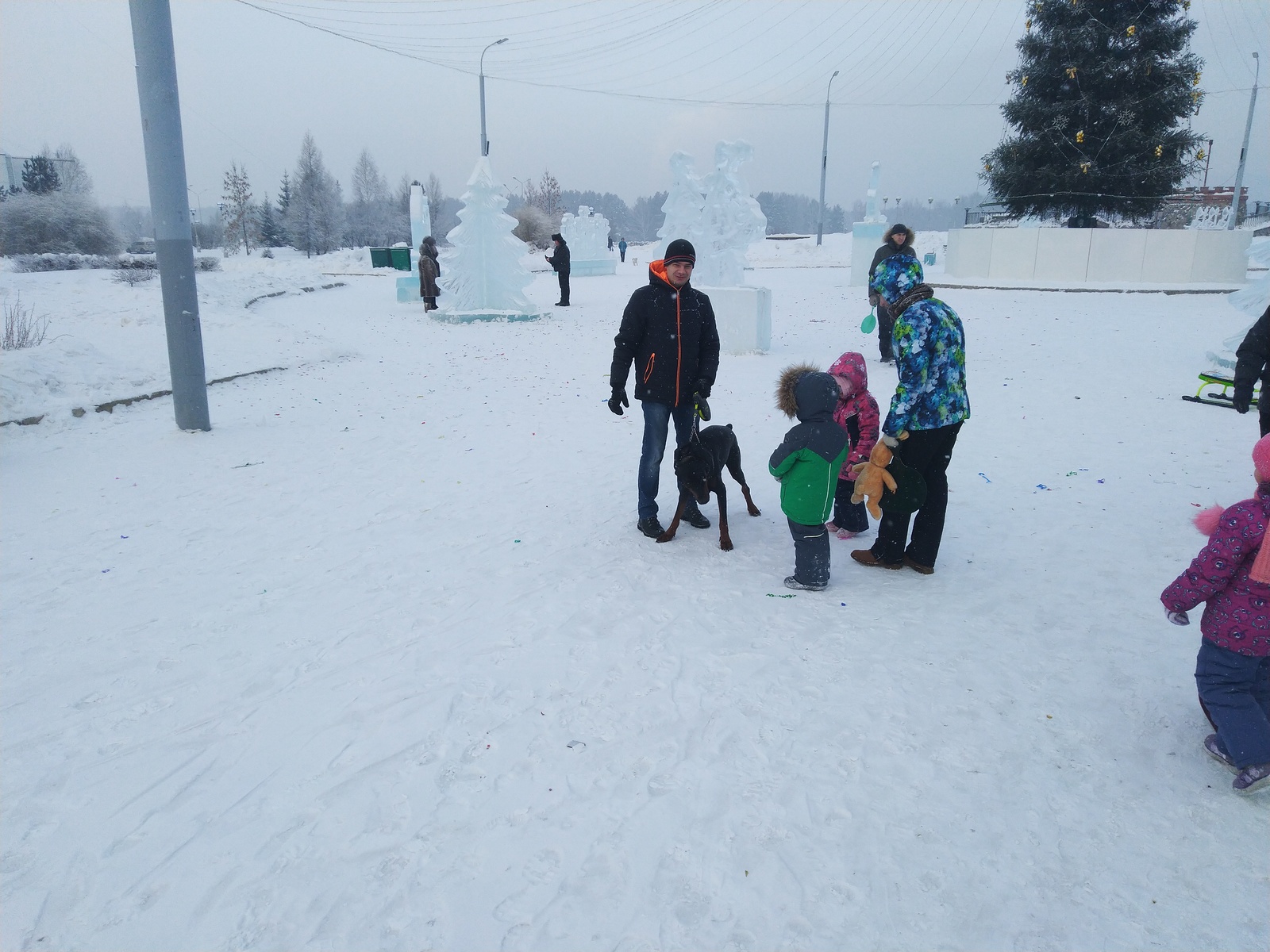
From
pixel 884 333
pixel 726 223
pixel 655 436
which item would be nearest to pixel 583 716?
pixel 655 436

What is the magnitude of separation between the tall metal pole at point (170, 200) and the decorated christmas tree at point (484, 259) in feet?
33.6

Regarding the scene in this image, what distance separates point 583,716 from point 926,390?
263 cm

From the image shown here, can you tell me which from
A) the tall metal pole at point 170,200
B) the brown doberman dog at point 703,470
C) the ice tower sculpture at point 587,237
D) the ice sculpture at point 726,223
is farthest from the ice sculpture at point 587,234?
the brown doberman dog at point 703,470

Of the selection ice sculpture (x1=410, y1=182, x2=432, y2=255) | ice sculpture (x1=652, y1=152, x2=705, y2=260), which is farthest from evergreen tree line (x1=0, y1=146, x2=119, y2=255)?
ice sculpture (x1=652, y1=152, x2=705, y2=260)

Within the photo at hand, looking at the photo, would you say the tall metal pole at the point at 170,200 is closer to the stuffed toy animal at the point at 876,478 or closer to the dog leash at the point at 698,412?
the dog leash at the point at 698,412

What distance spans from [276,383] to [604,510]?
22.2ft

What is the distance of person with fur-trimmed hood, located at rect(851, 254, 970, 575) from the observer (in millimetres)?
4406

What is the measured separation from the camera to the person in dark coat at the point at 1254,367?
4.86m

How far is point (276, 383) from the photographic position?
10617mm

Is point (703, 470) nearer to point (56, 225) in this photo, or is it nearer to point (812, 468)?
point (812, 468)

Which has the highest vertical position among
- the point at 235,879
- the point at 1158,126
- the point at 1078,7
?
the point at 1078,7

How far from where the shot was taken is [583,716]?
11.1 feet

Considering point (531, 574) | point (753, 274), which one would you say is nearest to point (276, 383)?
point (531, 574)

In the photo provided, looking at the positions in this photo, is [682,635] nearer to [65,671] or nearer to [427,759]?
[427,759]
